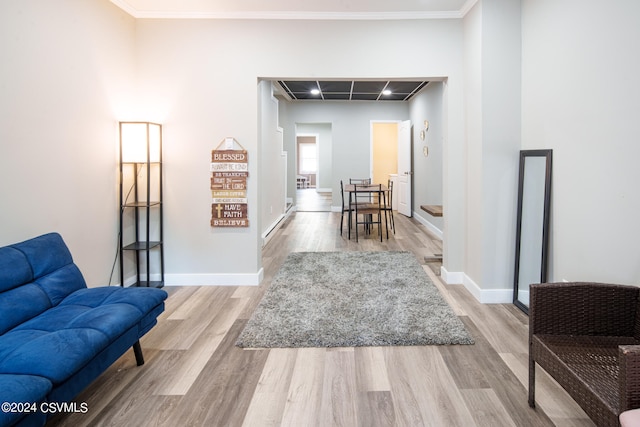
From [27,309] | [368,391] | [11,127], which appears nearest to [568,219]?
[368,391]

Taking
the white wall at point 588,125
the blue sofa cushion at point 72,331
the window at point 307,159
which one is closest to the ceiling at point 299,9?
the white wall at point 588,125

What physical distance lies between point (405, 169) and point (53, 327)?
782 centimetres

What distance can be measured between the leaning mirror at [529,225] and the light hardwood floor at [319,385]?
1.20 ft

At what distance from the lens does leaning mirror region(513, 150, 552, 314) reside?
9.95ft

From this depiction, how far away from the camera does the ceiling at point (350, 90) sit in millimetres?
6980

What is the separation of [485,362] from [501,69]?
2.34 m

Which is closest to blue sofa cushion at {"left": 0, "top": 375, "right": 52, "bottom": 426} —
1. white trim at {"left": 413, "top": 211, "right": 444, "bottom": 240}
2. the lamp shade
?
the lamp shade

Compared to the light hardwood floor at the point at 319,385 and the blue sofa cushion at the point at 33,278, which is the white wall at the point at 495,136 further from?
the blue sofa cushion at the point at 33,278

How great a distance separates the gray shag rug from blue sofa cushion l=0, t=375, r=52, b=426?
1.29m

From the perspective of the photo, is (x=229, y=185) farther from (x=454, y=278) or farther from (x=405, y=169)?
(x=405, y=169)

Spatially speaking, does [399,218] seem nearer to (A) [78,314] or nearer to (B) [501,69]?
(B) [501,69]

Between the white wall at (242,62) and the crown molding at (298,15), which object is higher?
the crown molding at (298,15)

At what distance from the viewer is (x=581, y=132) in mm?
2455

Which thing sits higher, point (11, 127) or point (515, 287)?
point (11, 127)
